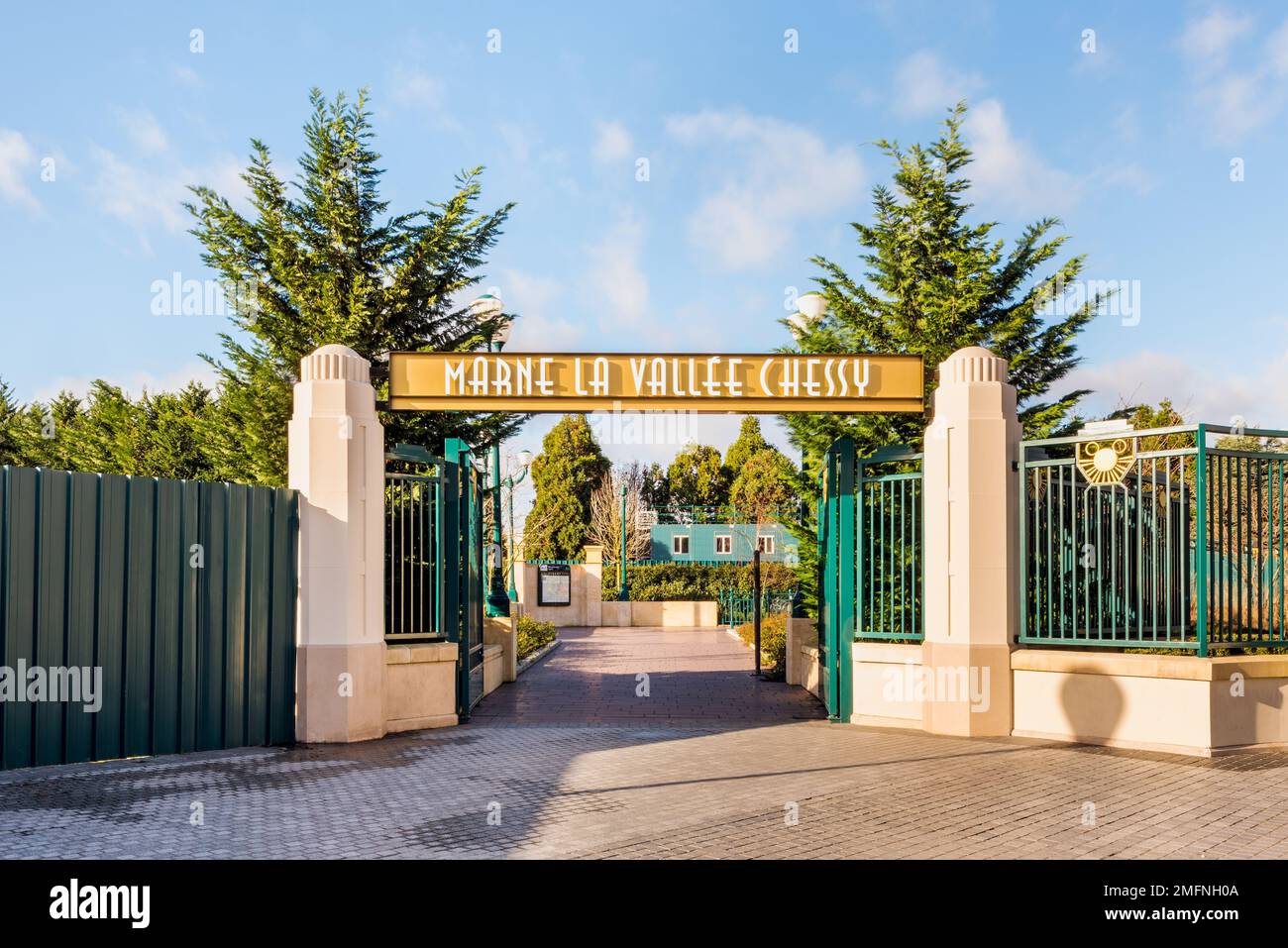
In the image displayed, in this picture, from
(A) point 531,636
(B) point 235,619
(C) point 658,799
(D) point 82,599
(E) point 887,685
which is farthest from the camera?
(A) point 531,636

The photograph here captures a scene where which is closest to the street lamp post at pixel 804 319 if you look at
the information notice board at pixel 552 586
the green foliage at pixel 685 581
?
the information notice board at pixel 552 586

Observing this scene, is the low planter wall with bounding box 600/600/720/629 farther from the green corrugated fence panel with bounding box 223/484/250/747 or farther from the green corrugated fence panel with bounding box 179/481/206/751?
the green corrugated fence panel with bounding box 179/481/206/751

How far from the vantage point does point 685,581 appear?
35594 millimetres

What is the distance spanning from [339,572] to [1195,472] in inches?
322

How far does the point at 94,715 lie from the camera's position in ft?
27.1

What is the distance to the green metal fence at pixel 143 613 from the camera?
310 inches

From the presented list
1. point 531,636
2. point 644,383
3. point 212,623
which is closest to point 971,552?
point 644,383

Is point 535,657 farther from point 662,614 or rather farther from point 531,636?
point 662,614

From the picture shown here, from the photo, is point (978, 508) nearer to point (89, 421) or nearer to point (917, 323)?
point (917, 323)

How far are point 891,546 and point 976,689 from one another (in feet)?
5.32

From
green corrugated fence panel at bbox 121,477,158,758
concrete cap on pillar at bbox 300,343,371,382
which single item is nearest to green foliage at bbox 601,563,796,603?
concrete cap on pillar at bbox 300,343,371,382

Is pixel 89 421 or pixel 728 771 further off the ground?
pixel 89 421

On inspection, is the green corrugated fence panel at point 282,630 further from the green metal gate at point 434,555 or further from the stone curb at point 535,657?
the stone curb at point 535,657
